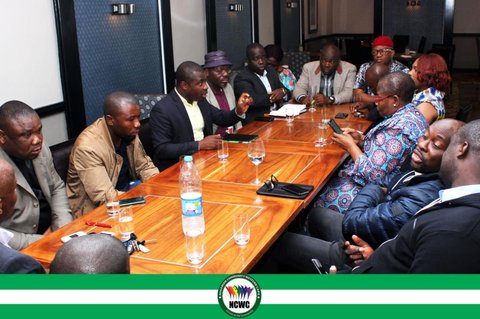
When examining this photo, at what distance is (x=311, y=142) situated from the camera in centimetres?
386

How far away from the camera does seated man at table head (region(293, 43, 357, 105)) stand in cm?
546

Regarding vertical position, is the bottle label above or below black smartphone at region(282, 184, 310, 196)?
above

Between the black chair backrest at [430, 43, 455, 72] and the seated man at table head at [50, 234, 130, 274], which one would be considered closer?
the seated man at table head at [50, 234, 130, 274]

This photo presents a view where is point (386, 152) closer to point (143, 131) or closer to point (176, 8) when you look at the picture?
point (143, 131)

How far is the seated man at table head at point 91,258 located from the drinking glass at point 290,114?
3.21 m

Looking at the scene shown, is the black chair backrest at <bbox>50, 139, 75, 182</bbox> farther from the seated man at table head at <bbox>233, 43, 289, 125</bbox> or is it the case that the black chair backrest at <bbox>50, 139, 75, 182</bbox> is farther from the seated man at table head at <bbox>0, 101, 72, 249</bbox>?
the seated man at table head at <bbox>233, 43, 289, 125</bbox>

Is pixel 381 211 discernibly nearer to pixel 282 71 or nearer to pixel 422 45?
pixel 282 71

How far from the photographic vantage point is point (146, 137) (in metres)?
4.05

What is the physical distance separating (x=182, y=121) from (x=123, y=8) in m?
1.79

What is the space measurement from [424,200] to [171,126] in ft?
6.91

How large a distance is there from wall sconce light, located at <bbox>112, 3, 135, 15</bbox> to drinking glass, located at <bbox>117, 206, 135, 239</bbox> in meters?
3.10

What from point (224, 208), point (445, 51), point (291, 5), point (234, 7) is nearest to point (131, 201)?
point (224, 208)

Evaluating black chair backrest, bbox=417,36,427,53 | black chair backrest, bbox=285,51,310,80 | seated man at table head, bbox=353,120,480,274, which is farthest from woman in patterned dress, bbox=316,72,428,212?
black chair backrest, bbox=417,36,427,53

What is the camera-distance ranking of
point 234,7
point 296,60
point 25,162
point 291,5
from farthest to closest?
point 291,5, point 296,60, point 234,7, point 25,162
